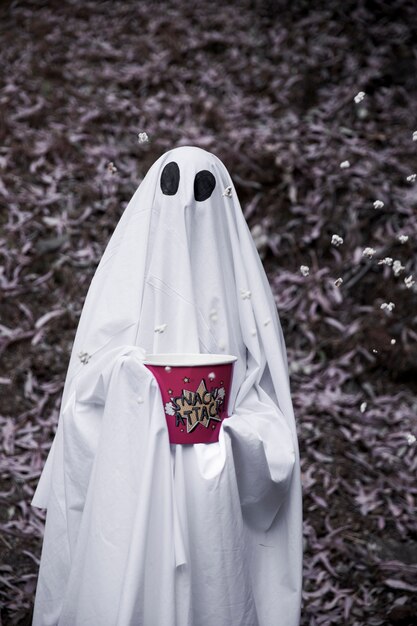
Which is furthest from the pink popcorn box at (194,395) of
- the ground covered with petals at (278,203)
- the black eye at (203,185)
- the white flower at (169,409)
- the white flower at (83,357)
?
the ground covered with petals at (278,203)

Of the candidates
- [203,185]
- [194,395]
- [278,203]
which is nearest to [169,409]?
[194,395]

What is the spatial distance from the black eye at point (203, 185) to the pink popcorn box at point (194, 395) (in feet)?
2.00

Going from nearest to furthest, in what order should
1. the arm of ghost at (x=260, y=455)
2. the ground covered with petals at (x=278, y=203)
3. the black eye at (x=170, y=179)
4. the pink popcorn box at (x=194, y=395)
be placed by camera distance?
the pink popcorn box at (x=194, y=395), the arm of ghost at (x=260, y=455), the black eye at (x=170, y=179), the ground covered with petals at (x=278, y=203)

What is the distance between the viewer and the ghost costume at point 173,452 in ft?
8.43

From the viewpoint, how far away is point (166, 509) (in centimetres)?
256

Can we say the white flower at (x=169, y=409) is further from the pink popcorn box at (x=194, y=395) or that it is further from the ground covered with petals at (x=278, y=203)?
the ground covered with petals at (x=278, y=203)

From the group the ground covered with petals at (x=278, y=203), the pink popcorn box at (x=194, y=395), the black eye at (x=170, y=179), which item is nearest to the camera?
the pink popcorn box at (x=194, y=395)

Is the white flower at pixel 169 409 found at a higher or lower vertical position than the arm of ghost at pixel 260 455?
higher

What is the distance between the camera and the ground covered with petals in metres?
4.71

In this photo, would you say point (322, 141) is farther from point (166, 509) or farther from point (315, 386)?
point (166, 509)

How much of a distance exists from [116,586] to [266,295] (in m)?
1.13

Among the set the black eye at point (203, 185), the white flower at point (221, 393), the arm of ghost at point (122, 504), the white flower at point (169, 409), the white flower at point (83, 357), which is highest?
the black eye at point (203, 185)

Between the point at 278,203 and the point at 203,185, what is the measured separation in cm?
373

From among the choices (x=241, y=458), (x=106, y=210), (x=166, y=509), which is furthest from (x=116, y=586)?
(x=106, y=210)
